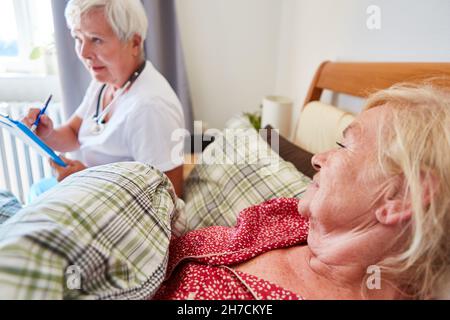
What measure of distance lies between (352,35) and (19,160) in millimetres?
1859

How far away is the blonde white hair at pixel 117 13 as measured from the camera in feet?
3.46

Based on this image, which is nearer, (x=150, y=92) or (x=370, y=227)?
(x=370, y=227)

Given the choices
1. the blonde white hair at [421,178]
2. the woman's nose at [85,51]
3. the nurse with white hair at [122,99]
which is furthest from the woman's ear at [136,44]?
the blonde white hair at [421,178]

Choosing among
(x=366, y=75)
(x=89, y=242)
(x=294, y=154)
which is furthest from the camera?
(x=294, y=154)

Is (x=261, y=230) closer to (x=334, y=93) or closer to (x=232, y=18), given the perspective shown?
(x=334, y=93)

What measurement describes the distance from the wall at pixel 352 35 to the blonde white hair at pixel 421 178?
0.43m

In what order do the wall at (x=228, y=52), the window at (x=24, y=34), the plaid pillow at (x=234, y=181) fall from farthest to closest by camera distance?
the wall at (x=228, y=52), the window at (x=24, y=34), the plaid pillow at (x=234, y=181)

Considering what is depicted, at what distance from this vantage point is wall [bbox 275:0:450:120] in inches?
34.7

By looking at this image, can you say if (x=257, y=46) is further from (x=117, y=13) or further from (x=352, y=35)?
(x=117, y=13)

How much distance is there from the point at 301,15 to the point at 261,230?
1469mm

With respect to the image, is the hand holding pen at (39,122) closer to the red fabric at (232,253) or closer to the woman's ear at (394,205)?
the red fabric at (232,253)

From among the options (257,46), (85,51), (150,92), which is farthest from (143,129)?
(257,46)

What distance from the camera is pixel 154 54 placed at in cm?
190

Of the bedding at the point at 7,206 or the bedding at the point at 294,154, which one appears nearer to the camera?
the bedding at the point at 7,206
